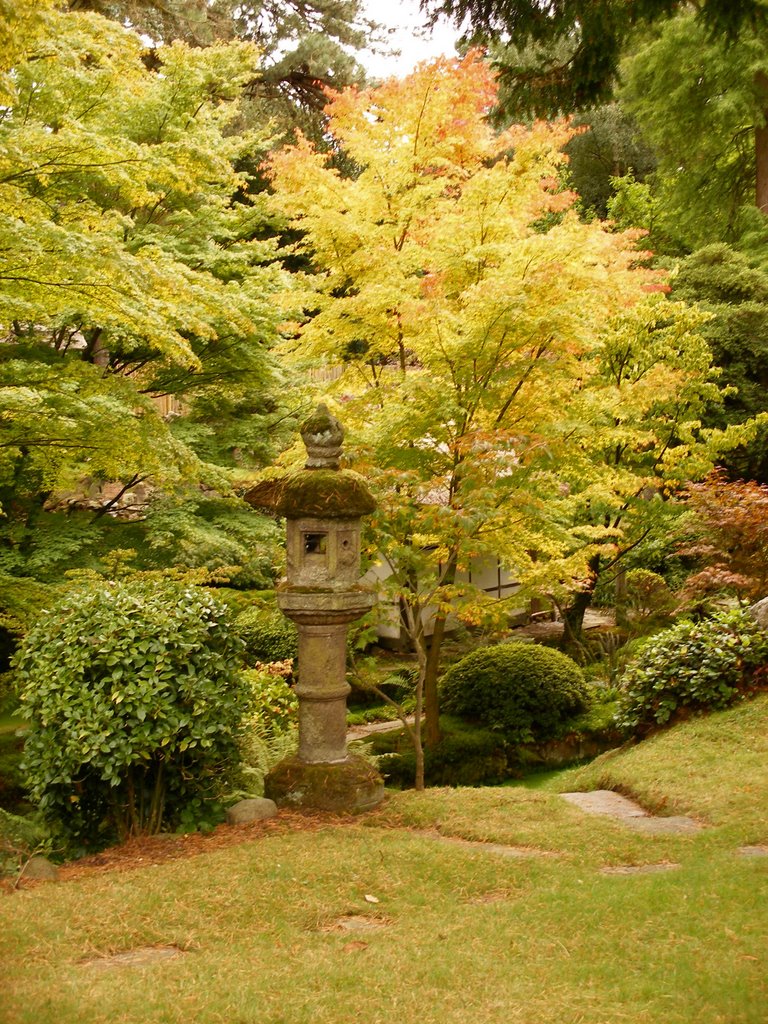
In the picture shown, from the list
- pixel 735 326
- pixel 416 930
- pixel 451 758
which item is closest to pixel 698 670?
pixel 451 758

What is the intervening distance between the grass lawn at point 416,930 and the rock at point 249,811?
435 mm

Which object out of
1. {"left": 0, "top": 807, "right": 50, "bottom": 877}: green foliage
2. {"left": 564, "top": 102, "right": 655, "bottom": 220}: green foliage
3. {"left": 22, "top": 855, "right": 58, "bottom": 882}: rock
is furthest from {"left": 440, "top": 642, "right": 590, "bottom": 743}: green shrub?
{"left": 564, "top": 102, "right": 655, "bottom": 220}: green foliage

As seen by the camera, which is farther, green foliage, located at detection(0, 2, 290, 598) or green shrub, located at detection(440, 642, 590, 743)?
green shrub, located at detection(440, 642, 590, 743)

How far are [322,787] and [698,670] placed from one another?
478 centimetres

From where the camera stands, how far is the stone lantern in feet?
22.4

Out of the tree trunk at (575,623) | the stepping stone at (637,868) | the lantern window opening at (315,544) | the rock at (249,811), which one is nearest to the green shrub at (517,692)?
the tree trunk at (575,623)

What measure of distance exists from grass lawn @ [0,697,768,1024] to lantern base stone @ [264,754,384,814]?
0.22 meters

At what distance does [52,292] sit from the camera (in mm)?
7496

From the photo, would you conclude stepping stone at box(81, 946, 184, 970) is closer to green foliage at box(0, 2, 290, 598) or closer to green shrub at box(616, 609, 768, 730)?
green foliage at box(0, 2, 290, 598)

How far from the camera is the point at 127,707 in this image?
236 inches

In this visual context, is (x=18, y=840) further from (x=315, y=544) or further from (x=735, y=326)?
(x=735, y=326)

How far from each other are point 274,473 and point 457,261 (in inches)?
115

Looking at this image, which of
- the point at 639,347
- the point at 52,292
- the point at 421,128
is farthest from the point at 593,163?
the point at 52,292

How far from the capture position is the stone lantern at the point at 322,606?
22.4ft
